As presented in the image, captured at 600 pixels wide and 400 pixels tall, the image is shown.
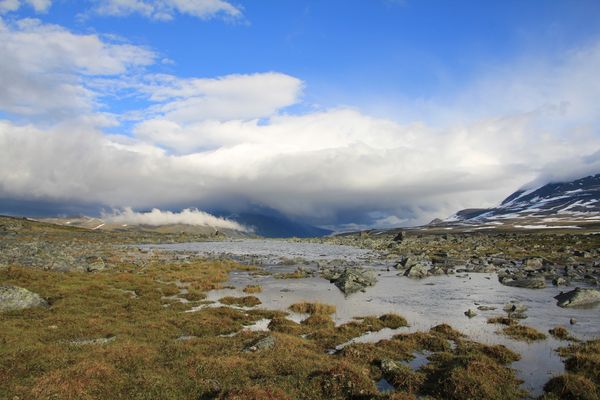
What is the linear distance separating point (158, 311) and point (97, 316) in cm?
500

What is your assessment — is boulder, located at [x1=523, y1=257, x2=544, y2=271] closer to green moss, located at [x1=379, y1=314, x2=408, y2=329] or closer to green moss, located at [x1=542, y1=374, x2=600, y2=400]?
green moss, located at [x1=379, y1=314, x2=408, y2=329]

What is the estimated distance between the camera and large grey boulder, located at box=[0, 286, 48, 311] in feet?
103

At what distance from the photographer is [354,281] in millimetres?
50656

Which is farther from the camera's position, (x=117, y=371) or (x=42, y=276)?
(x=42, y=276)

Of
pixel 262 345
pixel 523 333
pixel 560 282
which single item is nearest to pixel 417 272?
pixel 560 282

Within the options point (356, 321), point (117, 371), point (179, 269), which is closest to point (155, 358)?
point (117, 371)

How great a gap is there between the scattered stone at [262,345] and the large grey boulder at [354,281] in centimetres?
2357

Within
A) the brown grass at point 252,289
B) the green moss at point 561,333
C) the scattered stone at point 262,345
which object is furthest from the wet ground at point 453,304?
the scattered stone at point 262,345

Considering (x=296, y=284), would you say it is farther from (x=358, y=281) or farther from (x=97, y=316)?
(x=97, y=316)

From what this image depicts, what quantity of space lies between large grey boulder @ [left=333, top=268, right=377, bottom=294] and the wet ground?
1052 mm

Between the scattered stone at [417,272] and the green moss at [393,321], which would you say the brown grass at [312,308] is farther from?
the scattered stone at [417,272]

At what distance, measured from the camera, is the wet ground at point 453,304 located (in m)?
23.8

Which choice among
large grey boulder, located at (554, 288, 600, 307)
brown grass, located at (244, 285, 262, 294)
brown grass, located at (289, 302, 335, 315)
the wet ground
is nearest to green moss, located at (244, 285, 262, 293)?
Result: brown grass, located at (244, 285, 262, 294)

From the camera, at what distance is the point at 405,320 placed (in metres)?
31.2
